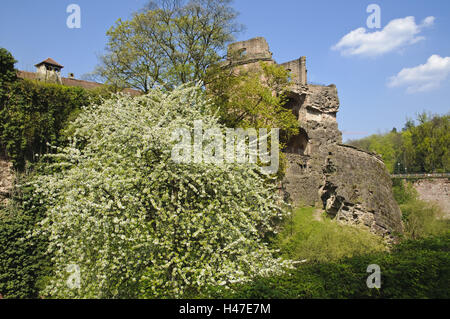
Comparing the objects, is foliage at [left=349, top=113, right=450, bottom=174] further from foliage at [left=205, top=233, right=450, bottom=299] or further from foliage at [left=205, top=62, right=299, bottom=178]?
foliage at [left=205, top=233, right=450, bottom=299]

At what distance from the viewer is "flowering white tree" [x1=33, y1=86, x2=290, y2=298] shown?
7379 mm

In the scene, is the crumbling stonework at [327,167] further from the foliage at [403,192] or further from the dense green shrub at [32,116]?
the dense green shrub at [32,116]

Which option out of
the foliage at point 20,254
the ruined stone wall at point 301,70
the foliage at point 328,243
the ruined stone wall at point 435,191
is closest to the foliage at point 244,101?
the foliage at point 328,243

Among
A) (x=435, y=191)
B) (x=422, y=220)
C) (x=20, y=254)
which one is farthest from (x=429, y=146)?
(x=20, y=254)

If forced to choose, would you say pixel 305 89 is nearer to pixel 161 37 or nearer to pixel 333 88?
pixel 333 88

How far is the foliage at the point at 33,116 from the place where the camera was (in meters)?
14.8

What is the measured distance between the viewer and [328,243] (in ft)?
48.1

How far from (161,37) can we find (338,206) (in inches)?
549

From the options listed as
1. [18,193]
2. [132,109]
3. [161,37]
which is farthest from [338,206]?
[18,193]

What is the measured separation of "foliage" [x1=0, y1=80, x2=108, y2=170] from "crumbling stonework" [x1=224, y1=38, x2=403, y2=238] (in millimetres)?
10259

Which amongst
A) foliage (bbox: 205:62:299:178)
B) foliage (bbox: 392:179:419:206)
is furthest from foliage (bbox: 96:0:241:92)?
foliage (bbox: 392:179:419:206)

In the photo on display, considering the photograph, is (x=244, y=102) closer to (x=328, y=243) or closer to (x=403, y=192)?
(x=328, y=243)

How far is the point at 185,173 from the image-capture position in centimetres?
789

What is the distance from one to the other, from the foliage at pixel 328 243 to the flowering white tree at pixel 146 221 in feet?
21.2
